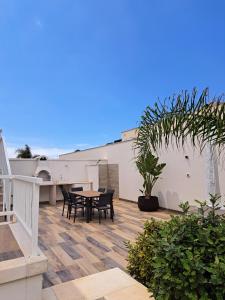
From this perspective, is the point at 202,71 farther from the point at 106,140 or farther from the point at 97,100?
the point at 106,140

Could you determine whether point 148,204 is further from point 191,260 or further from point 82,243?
point 191,260

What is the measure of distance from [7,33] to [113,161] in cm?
708

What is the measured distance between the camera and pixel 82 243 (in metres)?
4.33

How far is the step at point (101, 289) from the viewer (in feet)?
6.96

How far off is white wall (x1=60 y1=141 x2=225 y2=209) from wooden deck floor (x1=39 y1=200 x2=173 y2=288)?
39.0 inches

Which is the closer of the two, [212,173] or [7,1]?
[7,1]

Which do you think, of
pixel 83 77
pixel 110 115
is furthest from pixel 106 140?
pixel 83 77

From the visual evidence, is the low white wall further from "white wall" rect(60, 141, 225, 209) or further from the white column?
the white column

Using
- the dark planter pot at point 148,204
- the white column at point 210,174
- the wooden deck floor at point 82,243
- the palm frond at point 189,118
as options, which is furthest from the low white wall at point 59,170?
the palm frond at point 189,118

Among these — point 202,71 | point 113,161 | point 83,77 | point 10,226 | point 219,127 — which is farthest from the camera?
point 113,161

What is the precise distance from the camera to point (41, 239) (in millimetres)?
4594

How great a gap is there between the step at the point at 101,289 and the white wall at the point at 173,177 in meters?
4.78

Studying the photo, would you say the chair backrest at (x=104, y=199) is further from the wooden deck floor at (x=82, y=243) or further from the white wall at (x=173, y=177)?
the white wall at (x=173, y=177)

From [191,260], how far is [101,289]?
4.32 ft
